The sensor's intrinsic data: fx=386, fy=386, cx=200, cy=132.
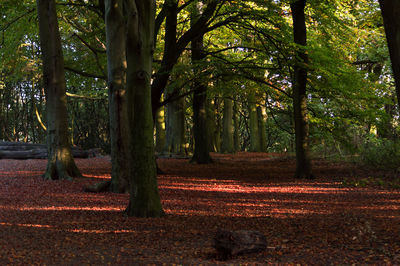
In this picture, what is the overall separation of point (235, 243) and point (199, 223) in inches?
76.7

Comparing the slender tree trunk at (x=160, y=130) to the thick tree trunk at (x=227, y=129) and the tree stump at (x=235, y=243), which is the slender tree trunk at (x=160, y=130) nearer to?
the thick tree trunk at (x=227, y=129)

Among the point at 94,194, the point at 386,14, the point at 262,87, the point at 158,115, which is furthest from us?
the point at 158,115

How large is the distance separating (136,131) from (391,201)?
5862 mm

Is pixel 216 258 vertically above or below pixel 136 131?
below

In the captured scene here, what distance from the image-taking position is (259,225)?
6.43 metres

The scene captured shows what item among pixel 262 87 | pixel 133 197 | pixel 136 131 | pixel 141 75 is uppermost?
pixel 262 87

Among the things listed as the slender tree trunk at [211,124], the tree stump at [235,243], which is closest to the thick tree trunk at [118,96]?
the tree stump at [235,243]

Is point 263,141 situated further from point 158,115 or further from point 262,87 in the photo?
point 262,87

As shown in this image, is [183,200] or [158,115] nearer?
[183,200]

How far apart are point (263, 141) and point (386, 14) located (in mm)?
23801

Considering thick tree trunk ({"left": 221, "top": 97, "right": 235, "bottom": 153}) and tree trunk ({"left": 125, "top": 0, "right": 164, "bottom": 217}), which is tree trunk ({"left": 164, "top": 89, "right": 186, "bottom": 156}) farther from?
tree trunk ({"left": 125, "top": 0, "right": 164, "bottom": 217})

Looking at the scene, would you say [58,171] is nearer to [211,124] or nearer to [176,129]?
[176,129]

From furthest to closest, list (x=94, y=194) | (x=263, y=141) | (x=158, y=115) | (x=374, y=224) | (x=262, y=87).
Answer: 1. (x=263, y=141)
2. (x=158, y=115)
3. (x=262, y=87)
4. (x=94, y=194)
5. (x=374, y=224)

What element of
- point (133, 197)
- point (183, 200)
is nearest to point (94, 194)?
point (183, 200)
